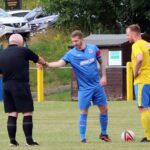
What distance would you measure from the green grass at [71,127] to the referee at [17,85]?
40 centimetres

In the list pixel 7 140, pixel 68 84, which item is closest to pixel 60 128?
pixel 7 140

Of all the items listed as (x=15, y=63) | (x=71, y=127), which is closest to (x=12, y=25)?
(x=71, y=127)

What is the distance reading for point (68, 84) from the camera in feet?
119

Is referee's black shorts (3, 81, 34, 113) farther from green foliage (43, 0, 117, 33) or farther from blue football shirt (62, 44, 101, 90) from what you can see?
green foliage (43, 0, 117, 33)

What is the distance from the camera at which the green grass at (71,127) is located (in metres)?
13.1

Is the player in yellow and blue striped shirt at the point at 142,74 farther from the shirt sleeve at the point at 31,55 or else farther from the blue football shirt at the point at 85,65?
the shirt sleeve at the point at 31,55

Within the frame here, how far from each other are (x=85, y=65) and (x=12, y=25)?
29206 mm

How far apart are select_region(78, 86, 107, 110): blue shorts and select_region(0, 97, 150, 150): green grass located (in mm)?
664

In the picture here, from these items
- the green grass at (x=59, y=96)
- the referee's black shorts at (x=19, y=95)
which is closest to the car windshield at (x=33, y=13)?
the green grass at (x=59, y=96)

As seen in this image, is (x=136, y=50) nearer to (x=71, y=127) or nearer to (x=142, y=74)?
(x=142, y=74)

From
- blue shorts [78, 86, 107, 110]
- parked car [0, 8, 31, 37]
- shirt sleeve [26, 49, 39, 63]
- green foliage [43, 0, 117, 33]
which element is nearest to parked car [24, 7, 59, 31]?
parked car [0, 8, 31, 37]

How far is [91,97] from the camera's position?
13.8m

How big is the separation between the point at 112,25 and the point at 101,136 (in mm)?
26178

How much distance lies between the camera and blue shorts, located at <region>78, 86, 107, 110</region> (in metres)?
13.8
